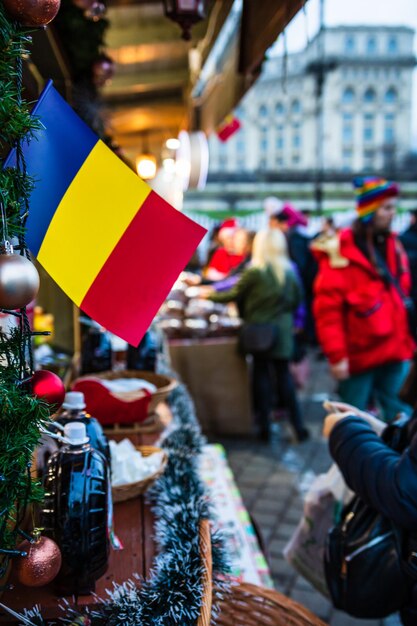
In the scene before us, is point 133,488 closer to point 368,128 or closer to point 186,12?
point 186,12

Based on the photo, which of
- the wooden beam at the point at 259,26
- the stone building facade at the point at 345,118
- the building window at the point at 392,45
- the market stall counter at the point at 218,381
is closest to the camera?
the wooden beam at the point at 259,26

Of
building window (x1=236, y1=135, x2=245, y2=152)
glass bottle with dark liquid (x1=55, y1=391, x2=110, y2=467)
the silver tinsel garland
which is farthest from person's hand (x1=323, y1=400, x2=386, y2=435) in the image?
building window (x1=236, y1=135, x2=245, y2=152)

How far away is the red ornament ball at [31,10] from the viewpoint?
0.97 m

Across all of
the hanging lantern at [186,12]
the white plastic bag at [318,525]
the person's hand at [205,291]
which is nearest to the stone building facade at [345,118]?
the person's hand at [205,291]

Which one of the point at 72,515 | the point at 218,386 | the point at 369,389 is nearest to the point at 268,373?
the point at 218,386

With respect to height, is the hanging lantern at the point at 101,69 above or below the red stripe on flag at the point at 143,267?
above

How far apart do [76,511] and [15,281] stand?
1.79ft

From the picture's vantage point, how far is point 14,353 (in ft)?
3.42

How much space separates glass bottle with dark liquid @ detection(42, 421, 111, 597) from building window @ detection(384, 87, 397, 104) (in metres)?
A: 54.3

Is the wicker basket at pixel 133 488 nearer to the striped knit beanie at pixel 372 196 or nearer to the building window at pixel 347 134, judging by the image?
the striped knit beanie at pixel 372 196

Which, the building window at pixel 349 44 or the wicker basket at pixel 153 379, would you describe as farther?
the building window at pixel 349 44

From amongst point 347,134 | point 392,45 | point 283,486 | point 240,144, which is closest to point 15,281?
point 283,486

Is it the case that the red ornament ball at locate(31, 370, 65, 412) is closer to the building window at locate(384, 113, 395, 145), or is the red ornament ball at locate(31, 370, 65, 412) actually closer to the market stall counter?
the market stall counter

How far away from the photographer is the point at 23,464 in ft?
3.28
